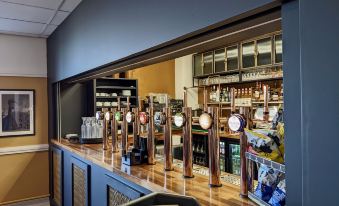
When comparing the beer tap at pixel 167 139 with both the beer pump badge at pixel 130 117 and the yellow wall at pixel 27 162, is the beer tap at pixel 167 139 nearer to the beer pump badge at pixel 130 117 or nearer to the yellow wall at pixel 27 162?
the beer pump badge at pixel 130 117

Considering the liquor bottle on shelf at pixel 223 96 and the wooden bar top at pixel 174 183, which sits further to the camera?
the liquor bottle on shelf at pixel 223 96

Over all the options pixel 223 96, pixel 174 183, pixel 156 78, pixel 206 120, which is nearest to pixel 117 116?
pixel 174 183

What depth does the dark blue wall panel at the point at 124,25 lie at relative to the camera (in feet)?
4.44

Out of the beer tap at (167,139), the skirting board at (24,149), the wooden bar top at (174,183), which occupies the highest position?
the beer tap at (167,139)

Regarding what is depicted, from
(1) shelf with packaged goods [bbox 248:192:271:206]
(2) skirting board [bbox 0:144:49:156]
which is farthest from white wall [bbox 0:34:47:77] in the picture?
(1) shelf with packaged goods [bbox 248:192:271:206]

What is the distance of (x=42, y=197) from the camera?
185 inches

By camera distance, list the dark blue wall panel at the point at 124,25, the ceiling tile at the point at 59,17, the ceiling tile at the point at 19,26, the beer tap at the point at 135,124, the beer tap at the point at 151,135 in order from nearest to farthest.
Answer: the dark blue wall panel at the point at 124,25 < the beer tap at the point at 151,135 < the beer tap at the point at 135,124 < the ceiling tile at the point at 59,17 < the ceiling tile at the point at 19,26

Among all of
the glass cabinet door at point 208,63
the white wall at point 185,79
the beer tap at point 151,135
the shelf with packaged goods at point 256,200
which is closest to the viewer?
the shelf with packaged goods at point 256,200

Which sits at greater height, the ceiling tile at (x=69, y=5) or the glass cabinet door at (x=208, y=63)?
the ceiling tile at (x=69, y=5)

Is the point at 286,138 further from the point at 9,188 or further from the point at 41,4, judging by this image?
the point at 9,188

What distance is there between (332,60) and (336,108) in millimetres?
141

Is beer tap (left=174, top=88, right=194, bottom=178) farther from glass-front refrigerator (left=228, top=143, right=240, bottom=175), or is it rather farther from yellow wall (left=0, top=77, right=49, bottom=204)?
yellow wall (left=0, top=77, right=49, bottom=204)

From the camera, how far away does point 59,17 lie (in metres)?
3.55

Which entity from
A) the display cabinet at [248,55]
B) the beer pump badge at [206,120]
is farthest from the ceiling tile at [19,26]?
the display cabinet at [248,55]
